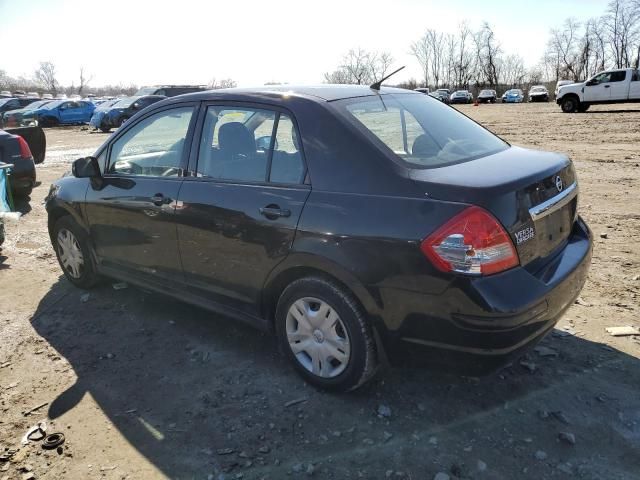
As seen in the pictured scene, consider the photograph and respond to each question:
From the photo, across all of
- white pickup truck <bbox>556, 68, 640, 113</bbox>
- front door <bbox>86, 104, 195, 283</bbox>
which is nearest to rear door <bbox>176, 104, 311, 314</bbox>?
front door <bbox>86, 104, 195, 283</bbox>

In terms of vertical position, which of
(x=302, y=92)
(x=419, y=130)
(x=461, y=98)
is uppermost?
(x=461, y=98)

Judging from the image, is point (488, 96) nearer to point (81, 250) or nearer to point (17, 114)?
point (17, 114)

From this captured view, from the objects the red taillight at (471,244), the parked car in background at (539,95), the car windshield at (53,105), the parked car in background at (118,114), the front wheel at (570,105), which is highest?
the parked car in background at (539,95)

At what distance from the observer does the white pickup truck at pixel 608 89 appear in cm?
2594

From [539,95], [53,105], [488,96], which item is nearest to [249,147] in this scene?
[53,105]

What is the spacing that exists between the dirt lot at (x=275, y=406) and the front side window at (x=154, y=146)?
48.2 inches

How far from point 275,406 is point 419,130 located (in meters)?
1.91

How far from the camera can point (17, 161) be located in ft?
29.3

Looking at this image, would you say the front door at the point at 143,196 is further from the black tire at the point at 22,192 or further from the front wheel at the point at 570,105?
the front wheel at the point at 570,105

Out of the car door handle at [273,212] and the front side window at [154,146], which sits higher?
the front side window at [154,146]

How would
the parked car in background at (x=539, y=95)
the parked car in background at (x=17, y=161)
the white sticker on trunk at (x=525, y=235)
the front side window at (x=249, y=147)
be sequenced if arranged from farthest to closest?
the parked car in background at (x=539, y=95) → the parked car in background at (x=17, y=161) → the front side window at (x=249, y=147) → the white sticker on trunk at (x=525, y=235)

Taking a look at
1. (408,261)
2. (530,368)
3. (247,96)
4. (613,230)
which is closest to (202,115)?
(247,96)

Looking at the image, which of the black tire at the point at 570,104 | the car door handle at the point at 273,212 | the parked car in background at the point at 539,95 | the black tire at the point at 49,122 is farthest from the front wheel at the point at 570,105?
the black tire at the point at 49,122

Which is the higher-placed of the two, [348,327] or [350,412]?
[348,327]
